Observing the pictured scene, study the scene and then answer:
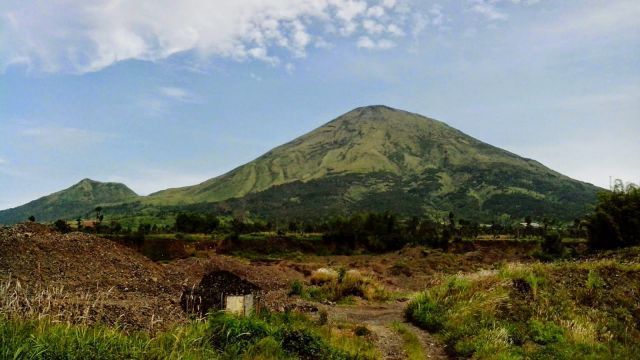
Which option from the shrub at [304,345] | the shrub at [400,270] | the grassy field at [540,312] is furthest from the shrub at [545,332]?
the shrub at [400,270]

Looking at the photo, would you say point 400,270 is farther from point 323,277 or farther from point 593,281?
point 593,281

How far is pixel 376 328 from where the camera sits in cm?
1777

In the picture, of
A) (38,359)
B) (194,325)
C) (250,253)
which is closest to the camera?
(38,359)

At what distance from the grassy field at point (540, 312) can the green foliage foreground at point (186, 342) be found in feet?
12.5

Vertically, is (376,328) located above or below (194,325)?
below

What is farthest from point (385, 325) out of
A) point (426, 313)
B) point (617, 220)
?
point (617, 220)

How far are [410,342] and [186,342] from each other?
27.2 ft

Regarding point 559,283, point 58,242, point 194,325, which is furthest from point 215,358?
point 58,242

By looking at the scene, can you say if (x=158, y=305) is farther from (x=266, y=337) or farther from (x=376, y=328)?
(x=376, y=328)

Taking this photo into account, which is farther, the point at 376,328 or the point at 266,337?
the point at 376,328

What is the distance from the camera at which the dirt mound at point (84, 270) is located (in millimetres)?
17938

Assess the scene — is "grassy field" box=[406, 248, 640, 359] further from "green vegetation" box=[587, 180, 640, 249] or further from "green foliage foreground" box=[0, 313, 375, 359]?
"green vegetation" box=[587, 180, 640, 249]

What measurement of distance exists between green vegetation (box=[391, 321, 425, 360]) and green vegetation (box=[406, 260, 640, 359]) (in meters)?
0.92

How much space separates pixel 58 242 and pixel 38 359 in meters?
19.1
